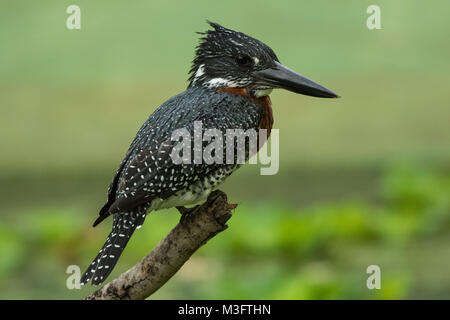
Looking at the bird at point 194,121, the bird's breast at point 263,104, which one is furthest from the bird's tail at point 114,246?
the bird's breast at point 263,104

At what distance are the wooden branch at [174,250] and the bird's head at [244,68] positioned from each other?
512mm

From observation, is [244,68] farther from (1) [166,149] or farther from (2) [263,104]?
(1) [166,149]

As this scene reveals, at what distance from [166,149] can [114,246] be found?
443mm

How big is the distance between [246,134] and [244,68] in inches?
11.5

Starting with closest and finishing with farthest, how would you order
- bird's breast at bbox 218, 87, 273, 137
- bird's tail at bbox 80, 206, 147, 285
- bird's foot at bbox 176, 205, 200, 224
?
bird's tail at bbox 80, 206, 147, 285, bird's foot at bbox 176, 205, 200, 224, bird's breast at bbox 218, 87, 273, 137

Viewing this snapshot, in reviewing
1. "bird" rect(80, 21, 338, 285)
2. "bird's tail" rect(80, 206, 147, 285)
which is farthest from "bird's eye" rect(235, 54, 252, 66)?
"bird's tail" rect(80, 206, 147, 285)

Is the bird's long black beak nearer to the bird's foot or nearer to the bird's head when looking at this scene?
the bird's head

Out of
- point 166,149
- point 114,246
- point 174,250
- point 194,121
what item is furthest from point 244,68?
point 114,246

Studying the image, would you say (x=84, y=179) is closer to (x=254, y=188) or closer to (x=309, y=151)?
(x=254, y=188)

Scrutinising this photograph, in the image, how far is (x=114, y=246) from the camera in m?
3.79

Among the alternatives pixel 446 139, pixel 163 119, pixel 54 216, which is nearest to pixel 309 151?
pixel 446 139

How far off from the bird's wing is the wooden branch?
147 mm

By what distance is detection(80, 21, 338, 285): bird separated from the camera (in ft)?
12.5
